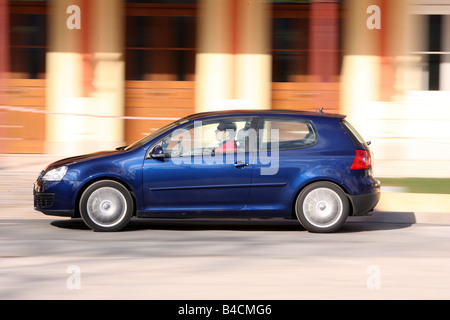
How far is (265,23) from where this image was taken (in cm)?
1858

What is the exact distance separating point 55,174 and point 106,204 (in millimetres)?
662

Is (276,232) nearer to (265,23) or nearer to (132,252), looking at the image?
(132,252)

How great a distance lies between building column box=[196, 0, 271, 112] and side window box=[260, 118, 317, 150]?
8290 mm

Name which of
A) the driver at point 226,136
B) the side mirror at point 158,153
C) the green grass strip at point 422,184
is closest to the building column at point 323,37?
the green grass strip at point 422,184

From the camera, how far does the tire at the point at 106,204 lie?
9.93 metres

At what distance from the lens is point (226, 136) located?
33.1ft

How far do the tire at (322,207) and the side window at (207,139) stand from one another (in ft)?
2.90

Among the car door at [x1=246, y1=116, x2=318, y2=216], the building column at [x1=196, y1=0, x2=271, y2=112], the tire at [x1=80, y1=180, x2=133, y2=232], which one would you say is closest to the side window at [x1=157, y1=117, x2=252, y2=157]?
the car door at [x1=246, y1=116, x2=318, y2=216]

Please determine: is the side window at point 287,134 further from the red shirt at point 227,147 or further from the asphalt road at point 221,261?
the asphalt road at point 221,261

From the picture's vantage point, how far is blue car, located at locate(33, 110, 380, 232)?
9.93 m

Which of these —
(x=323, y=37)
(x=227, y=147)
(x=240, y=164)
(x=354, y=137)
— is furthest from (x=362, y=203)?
(x=323, y=37)

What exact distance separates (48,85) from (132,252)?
11.0 meters
